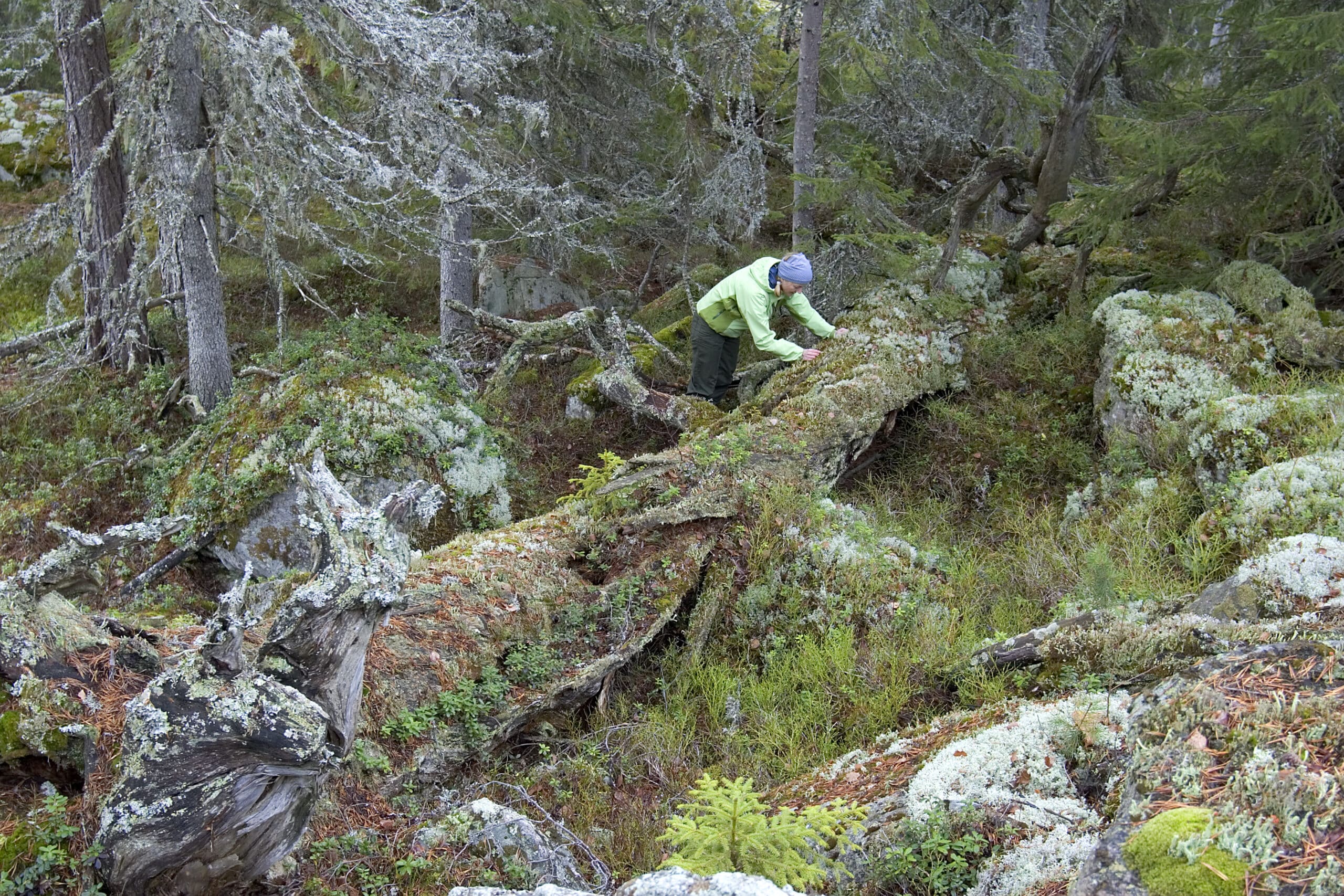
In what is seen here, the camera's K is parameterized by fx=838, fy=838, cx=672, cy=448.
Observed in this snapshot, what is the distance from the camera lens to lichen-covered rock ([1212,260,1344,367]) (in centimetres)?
669

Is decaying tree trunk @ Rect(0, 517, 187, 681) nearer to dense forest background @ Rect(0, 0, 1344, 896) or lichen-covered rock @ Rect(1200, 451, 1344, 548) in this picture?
dense forest background @ Rect(0, 0, 1344, 896)

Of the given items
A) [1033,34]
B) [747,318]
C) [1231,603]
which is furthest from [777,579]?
[1033,34]

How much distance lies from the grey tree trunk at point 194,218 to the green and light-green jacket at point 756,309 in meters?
4.92

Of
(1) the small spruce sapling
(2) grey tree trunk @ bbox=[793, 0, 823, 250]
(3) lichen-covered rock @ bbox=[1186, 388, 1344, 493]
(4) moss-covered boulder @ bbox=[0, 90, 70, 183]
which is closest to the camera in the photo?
(1) the small spruce sapling

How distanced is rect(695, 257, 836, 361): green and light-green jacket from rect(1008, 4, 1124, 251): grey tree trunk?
3325 mm

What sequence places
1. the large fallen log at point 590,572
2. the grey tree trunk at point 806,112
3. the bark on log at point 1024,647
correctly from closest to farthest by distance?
the bark on log at point 1024,647 → the large fallen log at point 590,572 → the grey tree trunk at point 806,112

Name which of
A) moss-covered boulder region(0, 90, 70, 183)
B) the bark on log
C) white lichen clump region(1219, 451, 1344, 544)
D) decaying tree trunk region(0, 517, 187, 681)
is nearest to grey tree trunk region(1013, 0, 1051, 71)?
white lichen clump region(1219, 451, 1344, 544)

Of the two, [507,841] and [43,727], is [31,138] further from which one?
[507,841]

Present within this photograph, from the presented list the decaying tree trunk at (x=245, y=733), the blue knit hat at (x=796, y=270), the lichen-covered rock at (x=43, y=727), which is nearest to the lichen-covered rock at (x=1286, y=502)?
the blue knit hat at (x=796, y=270)

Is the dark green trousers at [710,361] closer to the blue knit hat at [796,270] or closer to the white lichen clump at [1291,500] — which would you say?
the blue knit hat at [796,270]

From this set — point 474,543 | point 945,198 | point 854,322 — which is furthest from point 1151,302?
point 474,543

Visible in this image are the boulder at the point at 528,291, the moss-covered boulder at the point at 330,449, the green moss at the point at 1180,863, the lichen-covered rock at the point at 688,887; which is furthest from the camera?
the boulder at the point at 528,291

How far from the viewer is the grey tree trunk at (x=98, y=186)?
27.4ft

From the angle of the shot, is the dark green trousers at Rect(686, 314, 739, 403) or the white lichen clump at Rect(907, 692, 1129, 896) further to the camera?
the dark green trousers at Rect(686, 314, 739, 403)
